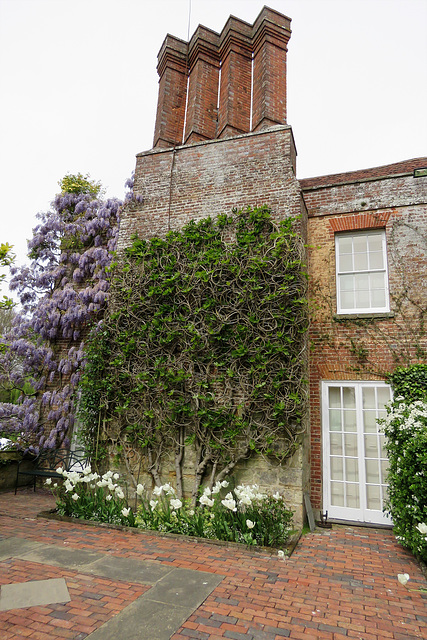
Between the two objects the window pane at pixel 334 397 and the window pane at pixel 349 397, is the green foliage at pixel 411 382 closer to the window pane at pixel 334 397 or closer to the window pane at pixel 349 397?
the window pane at pixel 349 397

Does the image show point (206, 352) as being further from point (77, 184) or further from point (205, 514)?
point (77, 184)

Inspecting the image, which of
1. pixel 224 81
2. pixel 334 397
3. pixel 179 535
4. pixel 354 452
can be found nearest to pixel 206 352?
pixel 334 397

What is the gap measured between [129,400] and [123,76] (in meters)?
7.38

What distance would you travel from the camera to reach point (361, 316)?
7059mm

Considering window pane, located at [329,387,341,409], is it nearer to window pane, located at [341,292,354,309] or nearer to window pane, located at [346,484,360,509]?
window pane, located at [346,484,360,509]

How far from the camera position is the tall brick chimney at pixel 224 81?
27.1 ft

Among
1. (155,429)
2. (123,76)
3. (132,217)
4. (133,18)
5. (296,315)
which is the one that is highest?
(123,76)

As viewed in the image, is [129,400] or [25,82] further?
[25,82]

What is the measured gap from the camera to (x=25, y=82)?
7.68 m

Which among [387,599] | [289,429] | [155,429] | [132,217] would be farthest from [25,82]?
[387,599]

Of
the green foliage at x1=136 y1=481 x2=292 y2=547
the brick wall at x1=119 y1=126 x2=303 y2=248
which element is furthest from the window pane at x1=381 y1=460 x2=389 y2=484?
the brick wall at x1=119 y1=126 x2=303 y2=248

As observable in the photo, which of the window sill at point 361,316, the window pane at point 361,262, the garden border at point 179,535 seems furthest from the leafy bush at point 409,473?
the window pane at point 361,262

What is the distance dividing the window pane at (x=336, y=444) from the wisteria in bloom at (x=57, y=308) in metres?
5.13

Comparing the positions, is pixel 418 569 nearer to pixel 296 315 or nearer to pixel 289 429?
pixel 289 429
